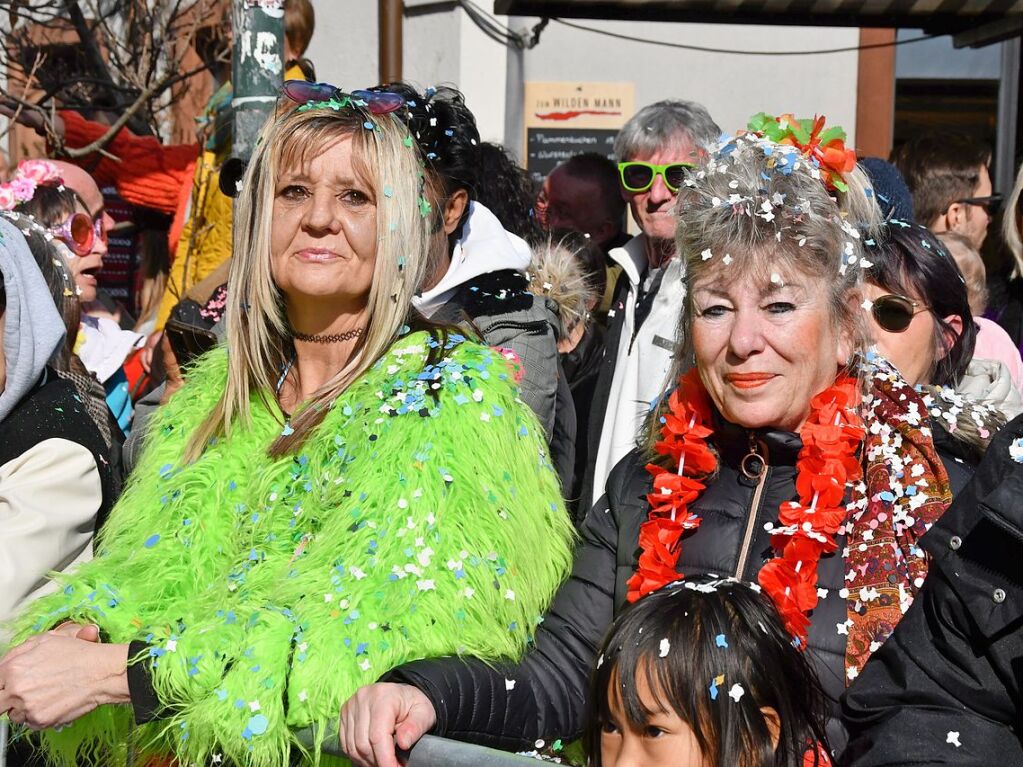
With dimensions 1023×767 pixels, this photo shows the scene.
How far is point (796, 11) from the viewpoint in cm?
657

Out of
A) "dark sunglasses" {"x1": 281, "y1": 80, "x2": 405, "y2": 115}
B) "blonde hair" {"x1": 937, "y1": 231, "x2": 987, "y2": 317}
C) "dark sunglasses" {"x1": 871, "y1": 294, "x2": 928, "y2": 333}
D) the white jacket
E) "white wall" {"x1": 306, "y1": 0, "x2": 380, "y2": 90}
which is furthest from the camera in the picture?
"white wall" {"x1": 306, "y1": 0, "x2": 380, "y2": 90}

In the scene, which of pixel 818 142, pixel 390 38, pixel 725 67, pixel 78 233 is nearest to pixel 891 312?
pixel 818 142

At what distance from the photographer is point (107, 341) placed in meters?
5.33

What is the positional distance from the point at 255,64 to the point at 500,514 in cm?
196

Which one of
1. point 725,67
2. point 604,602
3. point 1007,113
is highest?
point 725,67

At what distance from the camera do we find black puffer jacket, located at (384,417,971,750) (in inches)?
97.9

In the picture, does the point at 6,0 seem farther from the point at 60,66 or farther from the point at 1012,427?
the point at 1012,427

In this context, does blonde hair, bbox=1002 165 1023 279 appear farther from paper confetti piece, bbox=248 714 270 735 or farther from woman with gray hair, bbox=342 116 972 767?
paper confetti piece, bbox=248 714 270 735

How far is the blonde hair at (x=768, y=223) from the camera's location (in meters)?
2.70

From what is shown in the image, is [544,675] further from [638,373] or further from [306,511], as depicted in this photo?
[638,373]

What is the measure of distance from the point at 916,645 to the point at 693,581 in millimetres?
411

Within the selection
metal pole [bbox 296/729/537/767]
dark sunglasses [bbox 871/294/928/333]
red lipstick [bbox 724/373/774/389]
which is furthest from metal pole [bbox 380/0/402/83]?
metal pole [bbox 296/729/537/767]

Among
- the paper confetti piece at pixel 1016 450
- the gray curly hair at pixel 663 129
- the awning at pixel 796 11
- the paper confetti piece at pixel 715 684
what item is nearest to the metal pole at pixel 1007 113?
the awning at pixel 796 11

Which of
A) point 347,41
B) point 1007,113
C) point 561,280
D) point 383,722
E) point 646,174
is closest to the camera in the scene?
point 383,722
